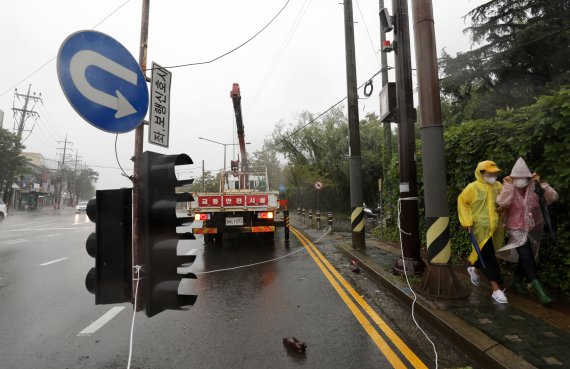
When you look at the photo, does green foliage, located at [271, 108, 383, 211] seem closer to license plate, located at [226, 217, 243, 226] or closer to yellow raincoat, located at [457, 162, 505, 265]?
license plate, located at [226, 217, 243, 226]

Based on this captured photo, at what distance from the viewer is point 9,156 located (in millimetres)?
30703

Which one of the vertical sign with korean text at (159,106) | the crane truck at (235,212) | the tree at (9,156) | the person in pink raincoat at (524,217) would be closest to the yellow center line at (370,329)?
the person in pink raincoat at (524,217)

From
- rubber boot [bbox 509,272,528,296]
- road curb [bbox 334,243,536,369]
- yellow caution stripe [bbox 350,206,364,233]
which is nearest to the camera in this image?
road curb [bbox 334,243,536,369]

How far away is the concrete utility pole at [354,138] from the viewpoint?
8992 millimetres

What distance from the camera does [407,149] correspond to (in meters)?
5.84

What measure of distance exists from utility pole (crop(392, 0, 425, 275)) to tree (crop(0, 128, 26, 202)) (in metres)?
36.4

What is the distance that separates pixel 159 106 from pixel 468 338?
358cm

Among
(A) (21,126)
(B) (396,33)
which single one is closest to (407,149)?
(B) (396,33)

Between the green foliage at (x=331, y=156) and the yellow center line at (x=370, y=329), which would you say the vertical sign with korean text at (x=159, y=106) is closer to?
the yellow center line at (x=370, y=329)

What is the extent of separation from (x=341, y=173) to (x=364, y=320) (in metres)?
24.0

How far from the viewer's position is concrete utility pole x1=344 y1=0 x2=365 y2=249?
8992 mm

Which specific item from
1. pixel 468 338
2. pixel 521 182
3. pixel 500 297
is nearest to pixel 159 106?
pixel 468 338

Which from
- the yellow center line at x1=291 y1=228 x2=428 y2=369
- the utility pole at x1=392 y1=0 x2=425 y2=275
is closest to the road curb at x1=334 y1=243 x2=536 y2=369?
the yellow center line at x1=291 y1=228 x2=428 y2=369

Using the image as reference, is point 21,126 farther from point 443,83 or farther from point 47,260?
point 443,83
